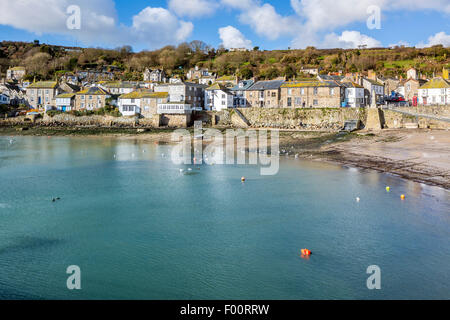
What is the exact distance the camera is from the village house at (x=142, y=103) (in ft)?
162

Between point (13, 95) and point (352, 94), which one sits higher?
point (13, 95)

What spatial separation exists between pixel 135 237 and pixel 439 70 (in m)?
63.1

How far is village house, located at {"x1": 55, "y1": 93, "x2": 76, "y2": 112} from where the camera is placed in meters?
55.5

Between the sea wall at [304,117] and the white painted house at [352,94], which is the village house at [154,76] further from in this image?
the white painted house at [352,94]

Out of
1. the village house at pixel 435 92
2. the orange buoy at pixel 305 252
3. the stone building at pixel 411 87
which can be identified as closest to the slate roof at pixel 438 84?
the village house at pixel 435 92

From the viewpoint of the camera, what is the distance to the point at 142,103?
165 feet

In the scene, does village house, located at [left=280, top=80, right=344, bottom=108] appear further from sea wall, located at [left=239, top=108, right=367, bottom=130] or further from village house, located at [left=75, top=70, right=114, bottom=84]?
village house, located at [left=75, top=70, right=114, bottom=84]

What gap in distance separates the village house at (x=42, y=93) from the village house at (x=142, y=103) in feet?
52.1

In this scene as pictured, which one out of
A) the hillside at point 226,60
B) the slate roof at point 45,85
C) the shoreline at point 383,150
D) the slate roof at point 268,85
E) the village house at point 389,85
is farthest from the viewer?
the hillside at point 226,60

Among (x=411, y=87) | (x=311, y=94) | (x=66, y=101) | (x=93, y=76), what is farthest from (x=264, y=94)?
(x=93, y=76)

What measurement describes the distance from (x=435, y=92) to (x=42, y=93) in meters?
57.4

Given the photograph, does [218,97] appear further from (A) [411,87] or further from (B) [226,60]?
(B) [226,60]

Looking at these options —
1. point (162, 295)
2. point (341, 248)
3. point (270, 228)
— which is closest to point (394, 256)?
point (341, 248)

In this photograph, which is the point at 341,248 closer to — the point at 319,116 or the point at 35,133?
the point at 319,116
